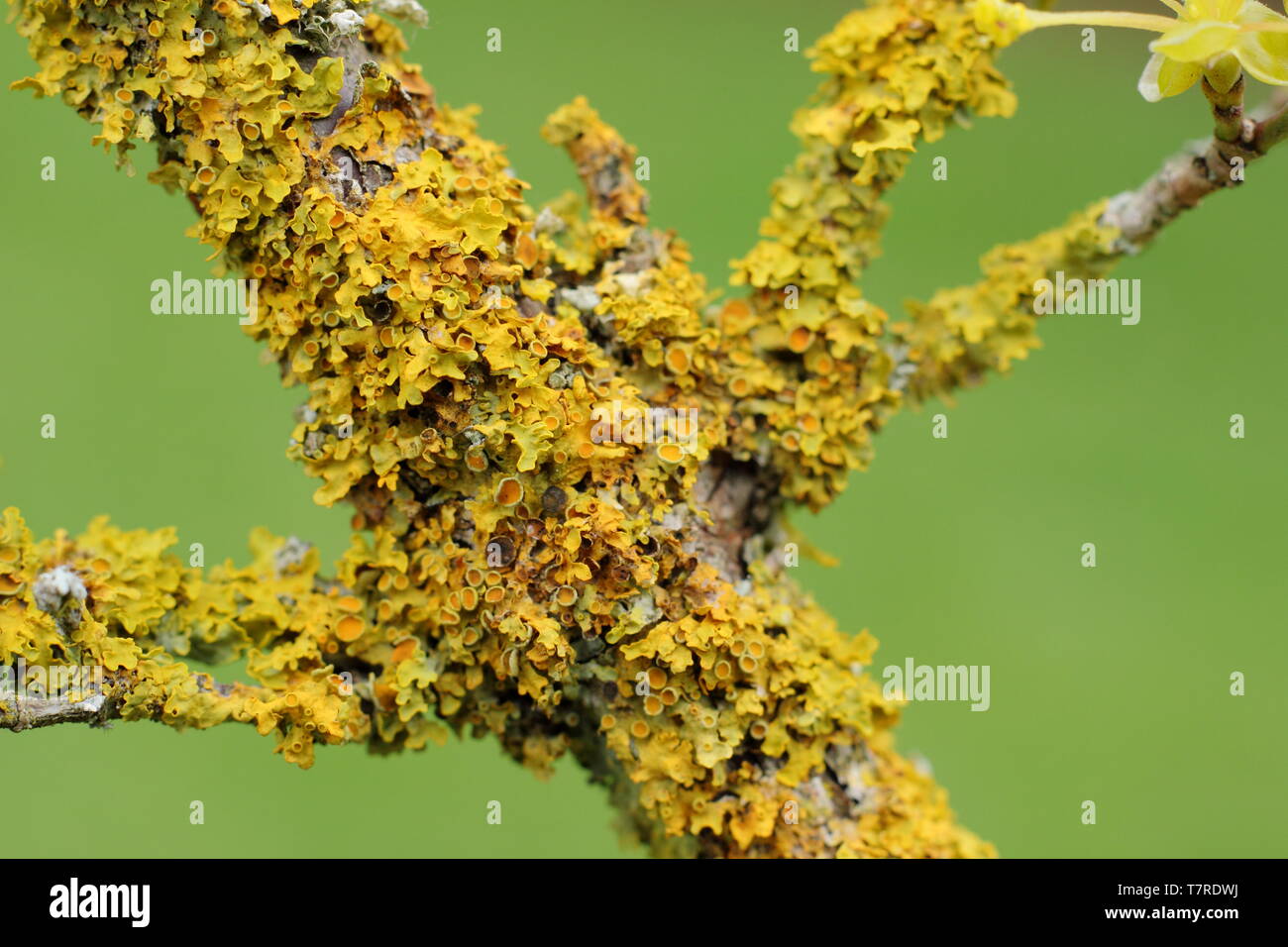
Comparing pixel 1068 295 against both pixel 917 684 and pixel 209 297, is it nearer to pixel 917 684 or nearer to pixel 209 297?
pixel 917 684

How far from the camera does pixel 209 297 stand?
1076 mm

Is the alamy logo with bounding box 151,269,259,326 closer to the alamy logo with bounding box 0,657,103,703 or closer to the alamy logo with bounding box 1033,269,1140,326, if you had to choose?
the alamy logo with bounding box 0,657,103,703

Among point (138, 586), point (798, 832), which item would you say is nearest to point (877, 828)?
point (798, 832)

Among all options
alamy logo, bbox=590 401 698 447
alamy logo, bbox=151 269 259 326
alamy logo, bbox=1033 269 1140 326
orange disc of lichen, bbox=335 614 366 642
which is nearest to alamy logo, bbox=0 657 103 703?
orange disc of lichen, bbox=335 614 366 642

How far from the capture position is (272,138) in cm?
92

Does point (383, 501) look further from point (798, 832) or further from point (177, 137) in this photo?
point (798, 832)

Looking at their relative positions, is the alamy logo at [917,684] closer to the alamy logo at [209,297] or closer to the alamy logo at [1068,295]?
the alamy logo at [1068,295]
